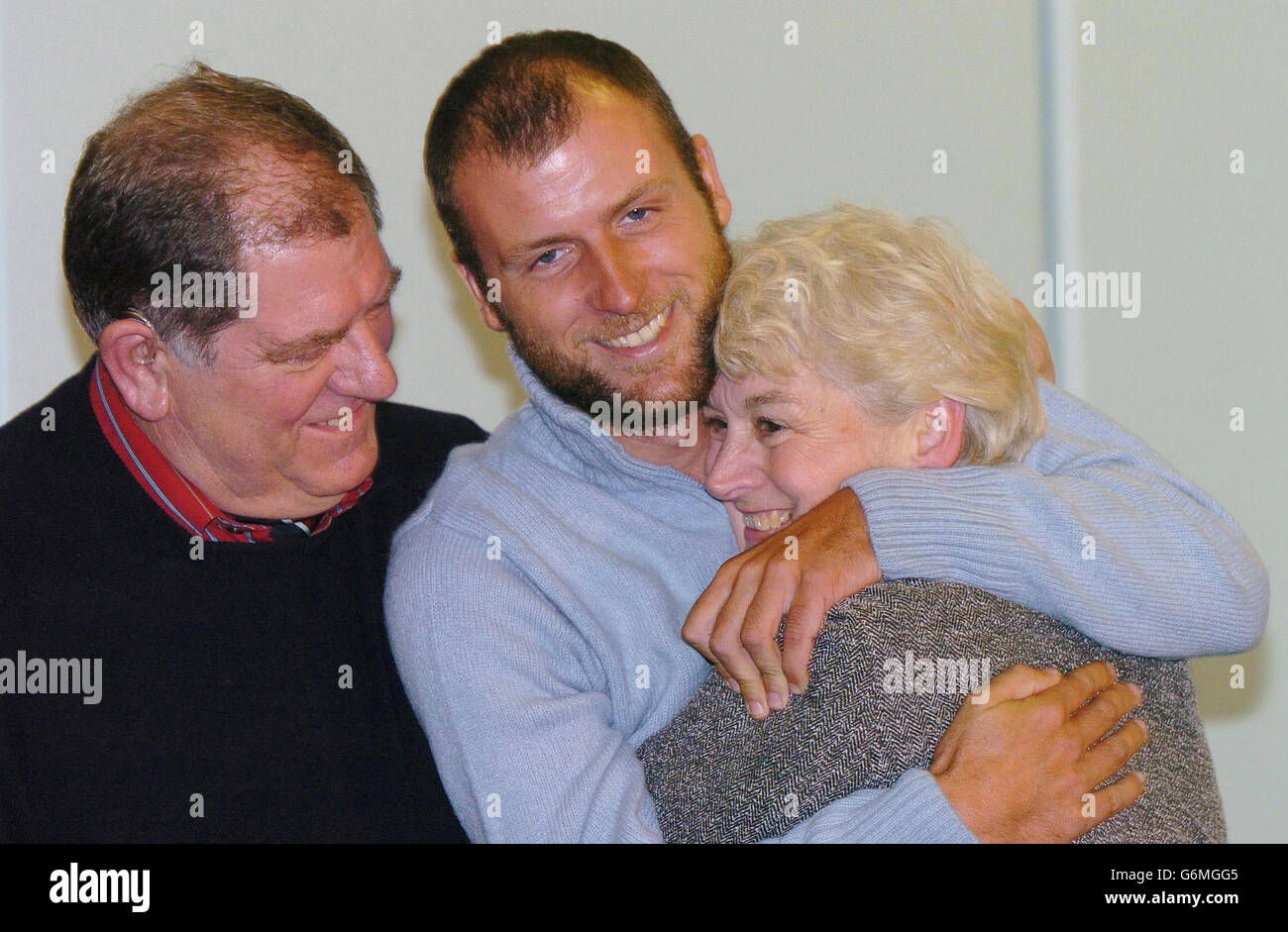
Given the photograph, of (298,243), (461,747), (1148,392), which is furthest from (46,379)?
(1148,392)

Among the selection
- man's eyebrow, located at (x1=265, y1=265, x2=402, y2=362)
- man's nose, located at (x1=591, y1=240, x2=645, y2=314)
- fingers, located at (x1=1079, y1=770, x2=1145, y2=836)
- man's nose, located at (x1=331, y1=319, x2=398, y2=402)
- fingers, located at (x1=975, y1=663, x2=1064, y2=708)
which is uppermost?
man's nose, located at (x1=591, y1=240, x2=645, y2=314)

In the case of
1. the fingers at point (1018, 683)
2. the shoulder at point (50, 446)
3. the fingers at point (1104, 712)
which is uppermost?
the shoulder at point (50, 446)

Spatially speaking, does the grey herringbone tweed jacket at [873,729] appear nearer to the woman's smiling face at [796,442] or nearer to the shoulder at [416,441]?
the woman's smiling face at [796,442]

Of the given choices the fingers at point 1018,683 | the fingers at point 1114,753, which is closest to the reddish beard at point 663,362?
the fingers at point 1018,683

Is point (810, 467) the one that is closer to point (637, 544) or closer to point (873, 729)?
point (637, 544)

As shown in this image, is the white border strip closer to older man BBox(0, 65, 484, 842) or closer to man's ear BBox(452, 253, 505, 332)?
man's ear BBox(452, 253, 505, 332)

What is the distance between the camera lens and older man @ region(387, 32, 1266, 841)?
144cm

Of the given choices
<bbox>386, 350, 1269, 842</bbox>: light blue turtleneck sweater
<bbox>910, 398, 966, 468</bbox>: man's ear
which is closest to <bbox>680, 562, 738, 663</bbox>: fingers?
<bbox>386, 350, 1269, 842</bbox>: light blue turtleneck sweater

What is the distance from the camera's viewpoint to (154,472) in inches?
67.7

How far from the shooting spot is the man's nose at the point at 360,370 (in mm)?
1745

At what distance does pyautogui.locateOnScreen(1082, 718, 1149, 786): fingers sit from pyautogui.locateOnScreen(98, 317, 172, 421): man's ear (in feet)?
3.76

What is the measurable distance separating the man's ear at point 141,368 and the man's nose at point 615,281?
53 cm

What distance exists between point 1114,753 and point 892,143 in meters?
1.57

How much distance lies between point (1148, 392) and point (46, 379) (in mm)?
2114
